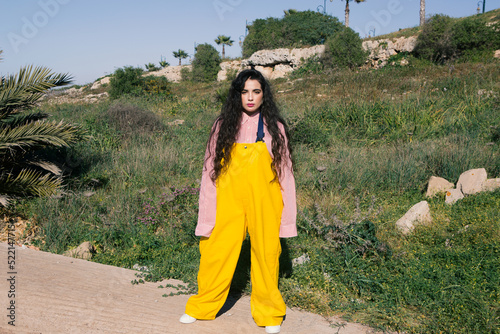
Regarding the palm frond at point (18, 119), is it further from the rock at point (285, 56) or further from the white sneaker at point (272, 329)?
the rock at point (285, 56)

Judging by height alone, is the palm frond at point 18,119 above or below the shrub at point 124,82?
below

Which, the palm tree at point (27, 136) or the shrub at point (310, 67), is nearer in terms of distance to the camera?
the palm tree at point (27, 136)

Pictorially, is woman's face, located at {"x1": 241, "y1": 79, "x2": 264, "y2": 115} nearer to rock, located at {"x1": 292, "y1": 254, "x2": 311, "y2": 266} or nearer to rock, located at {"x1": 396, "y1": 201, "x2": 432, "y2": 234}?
rock, located at {"x1": 292, "y1": 254, "x2": 311, "y2": 266}

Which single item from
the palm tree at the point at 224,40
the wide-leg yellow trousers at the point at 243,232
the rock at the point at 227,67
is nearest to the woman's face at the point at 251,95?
the wide-leg yellow trousers at the point at 243,232

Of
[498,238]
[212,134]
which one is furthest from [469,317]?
[212,134]

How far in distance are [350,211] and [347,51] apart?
16924 mm

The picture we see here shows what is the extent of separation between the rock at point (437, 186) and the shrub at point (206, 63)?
2467cm

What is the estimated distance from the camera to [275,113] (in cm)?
256

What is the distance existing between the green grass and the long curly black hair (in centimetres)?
122

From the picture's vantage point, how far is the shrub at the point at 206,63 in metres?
28.5

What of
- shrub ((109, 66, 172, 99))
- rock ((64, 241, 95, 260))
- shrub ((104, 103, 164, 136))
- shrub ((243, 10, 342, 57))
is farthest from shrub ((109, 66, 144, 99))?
shrub ((243, 10, 342, 57))

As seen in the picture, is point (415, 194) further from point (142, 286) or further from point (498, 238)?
point (142, 286)

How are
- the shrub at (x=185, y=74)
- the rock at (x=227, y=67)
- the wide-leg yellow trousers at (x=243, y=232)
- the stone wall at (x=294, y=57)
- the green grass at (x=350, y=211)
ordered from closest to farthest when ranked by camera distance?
the wide-leg yellow trousers at (x=243, y=232)
the green grass at (x=350, y=211)
the stone wall at (x=294, y=57)
the rock at (x=227, y=67)
the shrub at (x=185, y=74)

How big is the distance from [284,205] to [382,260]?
53.2 inches
